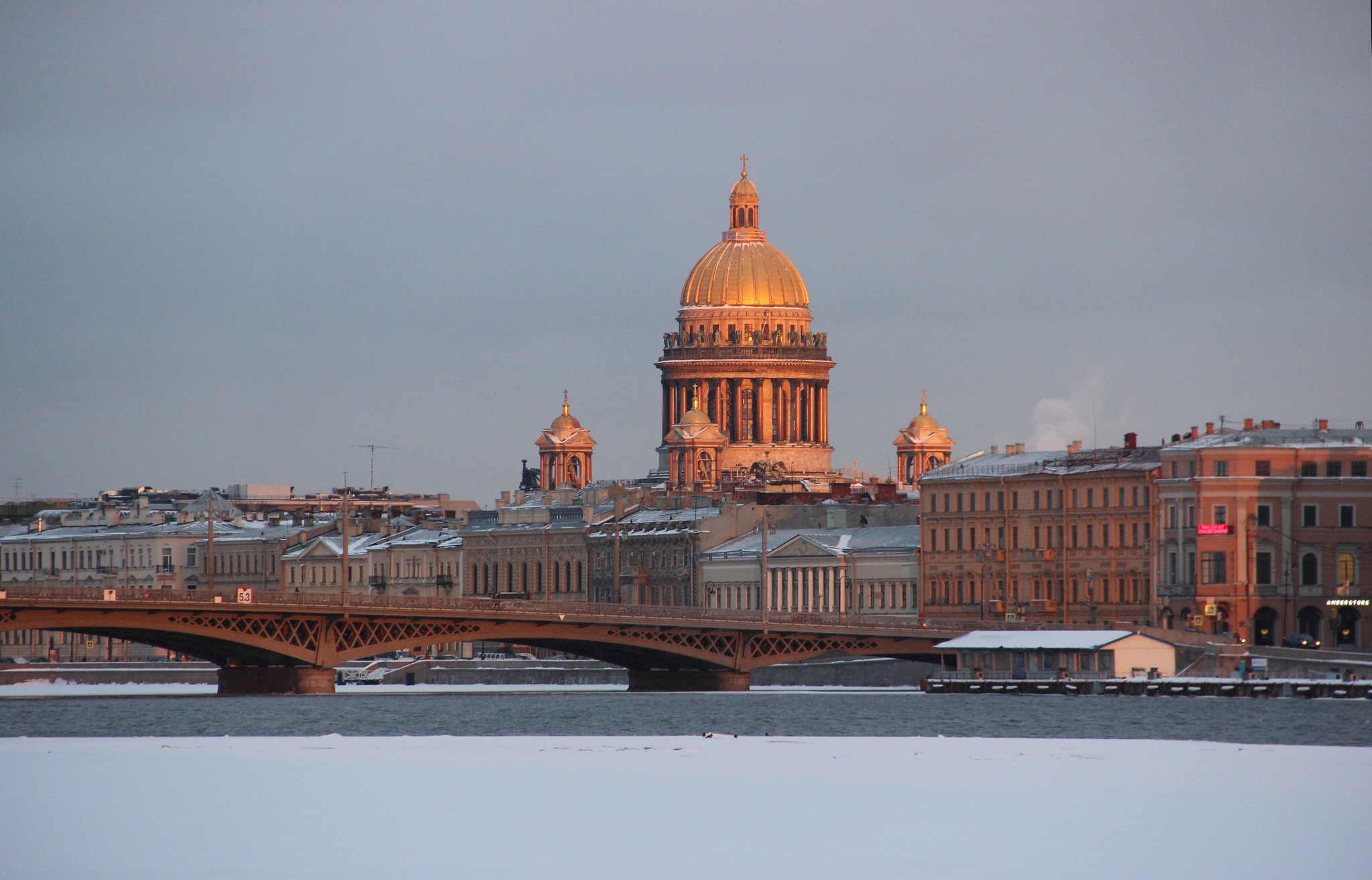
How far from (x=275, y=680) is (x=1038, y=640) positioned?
71.8 feet

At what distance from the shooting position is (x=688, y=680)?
347ft

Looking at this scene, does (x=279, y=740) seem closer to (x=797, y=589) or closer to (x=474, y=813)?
(x=474, y=813)

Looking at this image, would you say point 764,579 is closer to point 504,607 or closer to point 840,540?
point 840,540

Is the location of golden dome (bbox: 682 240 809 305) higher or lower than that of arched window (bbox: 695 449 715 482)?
higher

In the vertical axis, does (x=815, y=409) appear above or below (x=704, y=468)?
above

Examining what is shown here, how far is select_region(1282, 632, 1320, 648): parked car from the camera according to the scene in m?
101

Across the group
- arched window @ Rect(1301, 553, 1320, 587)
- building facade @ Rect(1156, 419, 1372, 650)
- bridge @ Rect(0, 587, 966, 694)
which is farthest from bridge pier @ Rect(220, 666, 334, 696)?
arched window @ Rect(1301, 553, 1320, 587)

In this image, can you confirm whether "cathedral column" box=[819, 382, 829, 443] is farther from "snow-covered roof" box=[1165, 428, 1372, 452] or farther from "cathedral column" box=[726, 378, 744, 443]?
"snow-covered roof" box=[1165, 428, 1372, 452]

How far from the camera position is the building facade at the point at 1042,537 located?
115 meters

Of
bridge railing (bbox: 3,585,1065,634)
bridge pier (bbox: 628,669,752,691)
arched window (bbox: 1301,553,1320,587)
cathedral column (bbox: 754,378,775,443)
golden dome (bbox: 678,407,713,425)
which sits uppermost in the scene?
cathedral column (bbox: 754,378,775,443)

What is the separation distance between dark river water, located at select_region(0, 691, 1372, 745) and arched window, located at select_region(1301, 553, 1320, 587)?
1373 cm

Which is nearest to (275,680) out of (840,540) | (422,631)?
(422,631)

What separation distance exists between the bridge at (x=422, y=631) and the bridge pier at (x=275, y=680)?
38 mm

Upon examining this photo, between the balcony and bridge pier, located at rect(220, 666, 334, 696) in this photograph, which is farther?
the balcony
